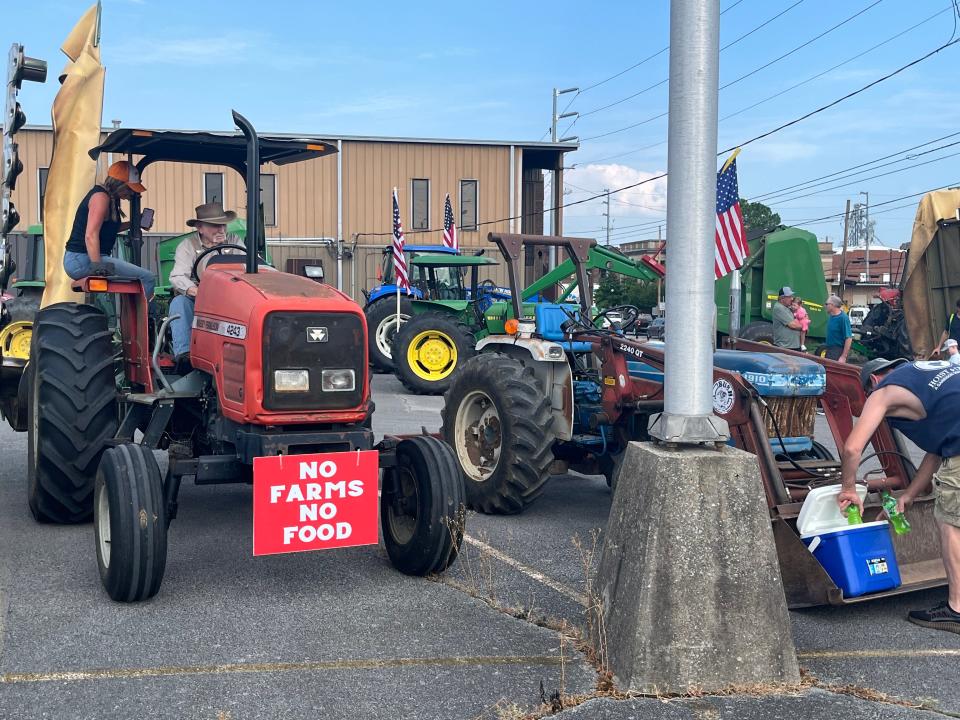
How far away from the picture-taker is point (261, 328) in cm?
511

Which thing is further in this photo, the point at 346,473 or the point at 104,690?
the point at 346,473

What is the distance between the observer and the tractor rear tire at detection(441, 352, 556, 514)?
706 cm

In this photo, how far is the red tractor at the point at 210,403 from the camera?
16.7ft

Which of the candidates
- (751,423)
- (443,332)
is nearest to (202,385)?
(751,423)

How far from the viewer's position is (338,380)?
5254 millimetres

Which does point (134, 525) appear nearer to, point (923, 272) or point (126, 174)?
point (126, 174)

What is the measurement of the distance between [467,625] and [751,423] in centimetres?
196

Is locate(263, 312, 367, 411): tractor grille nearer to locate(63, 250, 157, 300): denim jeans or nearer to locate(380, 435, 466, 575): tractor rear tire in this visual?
locate(380, 435, 466, 575): tractor rear tire

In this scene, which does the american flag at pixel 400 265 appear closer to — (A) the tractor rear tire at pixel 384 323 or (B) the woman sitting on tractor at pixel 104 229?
(A) the tractor rear tire at pixel 384 323

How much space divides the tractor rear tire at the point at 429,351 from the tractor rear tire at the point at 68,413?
9.23 m

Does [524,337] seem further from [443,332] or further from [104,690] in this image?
[443,332]

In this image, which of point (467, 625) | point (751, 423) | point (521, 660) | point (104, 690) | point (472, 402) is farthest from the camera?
point (472, 402)

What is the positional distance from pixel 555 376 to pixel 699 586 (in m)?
3.60

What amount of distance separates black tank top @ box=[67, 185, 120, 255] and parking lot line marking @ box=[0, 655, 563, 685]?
137 inches
